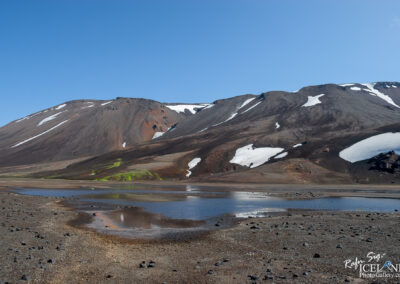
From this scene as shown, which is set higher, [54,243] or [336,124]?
[336,124]

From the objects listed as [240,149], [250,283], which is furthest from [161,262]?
[240,149]

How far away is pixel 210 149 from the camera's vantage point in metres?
145

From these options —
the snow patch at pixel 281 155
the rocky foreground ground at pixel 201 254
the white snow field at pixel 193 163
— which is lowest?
the rocky foreground ground at pixel 201 254

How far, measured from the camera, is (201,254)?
752 inches

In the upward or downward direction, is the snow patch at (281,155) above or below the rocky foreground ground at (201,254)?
above

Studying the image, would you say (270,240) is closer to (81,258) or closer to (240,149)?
(81,258)

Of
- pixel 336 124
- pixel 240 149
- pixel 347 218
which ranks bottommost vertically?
pixel 347 218

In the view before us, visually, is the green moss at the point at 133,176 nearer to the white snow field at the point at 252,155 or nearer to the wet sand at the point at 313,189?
the wet sand at the point at 313,189

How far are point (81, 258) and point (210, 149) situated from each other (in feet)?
419

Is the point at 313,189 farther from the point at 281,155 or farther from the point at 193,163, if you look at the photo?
the point at 193,163

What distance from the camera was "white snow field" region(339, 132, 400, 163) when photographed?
105794 millimetres

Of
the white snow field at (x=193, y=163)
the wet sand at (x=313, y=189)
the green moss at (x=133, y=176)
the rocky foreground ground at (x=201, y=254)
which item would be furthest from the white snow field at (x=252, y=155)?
the rocky foreground ground at (x=201, y=254)

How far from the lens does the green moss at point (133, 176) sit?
121 meters

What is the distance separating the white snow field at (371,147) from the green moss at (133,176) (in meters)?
60.9
